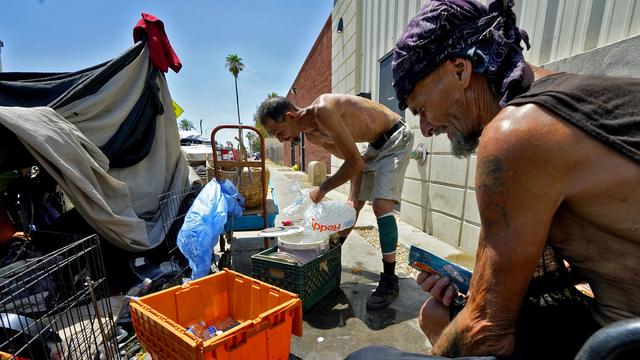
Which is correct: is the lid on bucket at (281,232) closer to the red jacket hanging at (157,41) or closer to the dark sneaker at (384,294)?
the dark sneaker at (384,294)

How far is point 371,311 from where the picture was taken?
2.30 meters

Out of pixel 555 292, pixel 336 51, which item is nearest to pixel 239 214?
pixel 555 292

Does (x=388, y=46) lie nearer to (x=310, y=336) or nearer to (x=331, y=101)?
(x=331, y=101)

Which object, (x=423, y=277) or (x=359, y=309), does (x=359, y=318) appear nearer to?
(x=359, y=309)

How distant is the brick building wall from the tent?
22.2 ft

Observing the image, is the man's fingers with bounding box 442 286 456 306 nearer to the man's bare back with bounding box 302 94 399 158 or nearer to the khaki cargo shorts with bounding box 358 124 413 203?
the khaki cargo shorts with bounding box 358 124 413 203

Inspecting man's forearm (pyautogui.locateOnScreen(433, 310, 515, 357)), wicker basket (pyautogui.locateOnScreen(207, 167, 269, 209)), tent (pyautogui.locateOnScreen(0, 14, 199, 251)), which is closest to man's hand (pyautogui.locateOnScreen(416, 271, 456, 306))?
man's forearm (pyautogui.locateOnScreen(433, 310, 515, 357))

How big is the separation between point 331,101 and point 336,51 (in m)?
5.83

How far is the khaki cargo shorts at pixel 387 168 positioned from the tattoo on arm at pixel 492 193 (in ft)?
5.77

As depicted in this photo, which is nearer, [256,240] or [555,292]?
[555,292]

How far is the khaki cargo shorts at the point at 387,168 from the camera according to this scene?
2.57 metres

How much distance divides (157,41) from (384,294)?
307 cm

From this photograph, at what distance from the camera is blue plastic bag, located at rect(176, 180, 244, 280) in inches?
84.3

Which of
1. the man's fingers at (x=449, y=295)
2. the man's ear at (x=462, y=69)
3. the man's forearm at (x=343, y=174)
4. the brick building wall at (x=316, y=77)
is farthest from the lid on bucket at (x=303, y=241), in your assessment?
the brick building wall at (x=316, y=77)
